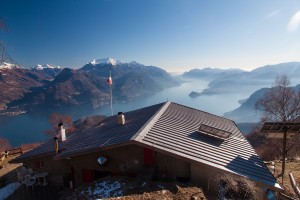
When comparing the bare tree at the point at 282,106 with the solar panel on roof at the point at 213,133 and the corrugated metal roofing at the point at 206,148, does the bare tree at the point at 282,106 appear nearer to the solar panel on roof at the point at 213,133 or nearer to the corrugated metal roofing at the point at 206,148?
the corrugated metal roofing at the point at 206,148

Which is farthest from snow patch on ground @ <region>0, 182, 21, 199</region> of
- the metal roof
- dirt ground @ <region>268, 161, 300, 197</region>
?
dirt ground @ <region>268, 161, 300, 197</region>

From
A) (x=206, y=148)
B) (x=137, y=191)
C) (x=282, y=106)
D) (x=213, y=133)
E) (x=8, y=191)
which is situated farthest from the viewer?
(x=282, y=106)

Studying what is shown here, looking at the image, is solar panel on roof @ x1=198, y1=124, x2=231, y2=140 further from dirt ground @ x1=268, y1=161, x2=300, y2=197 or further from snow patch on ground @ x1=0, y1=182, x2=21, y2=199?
snow patch on ground @ x1=0, y1=182, x2=21, y2=199

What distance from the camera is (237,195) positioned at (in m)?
11.5

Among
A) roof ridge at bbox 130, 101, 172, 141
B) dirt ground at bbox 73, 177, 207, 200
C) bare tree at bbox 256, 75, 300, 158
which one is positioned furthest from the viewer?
bare tree at bbox 256, 75, 300, 158

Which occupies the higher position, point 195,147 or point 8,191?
point 195,147

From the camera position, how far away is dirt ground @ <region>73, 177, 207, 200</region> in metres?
11.3

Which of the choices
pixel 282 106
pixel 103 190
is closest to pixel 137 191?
pixel 103 190

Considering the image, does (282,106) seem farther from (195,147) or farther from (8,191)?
(8,191)

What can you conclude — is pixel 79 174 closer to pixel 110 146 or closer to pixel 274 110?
pixel 110 146

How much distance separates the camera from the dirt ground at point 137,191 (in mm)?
11328

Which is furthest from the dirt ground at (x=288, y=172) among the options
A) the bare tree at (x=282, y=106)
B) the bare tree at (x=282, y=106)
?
the bare tree at (x=282, y=106)

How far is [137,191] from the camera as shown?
11.9 m

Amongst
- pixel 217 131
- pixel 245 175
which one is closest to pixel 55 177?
pixel 217 131
